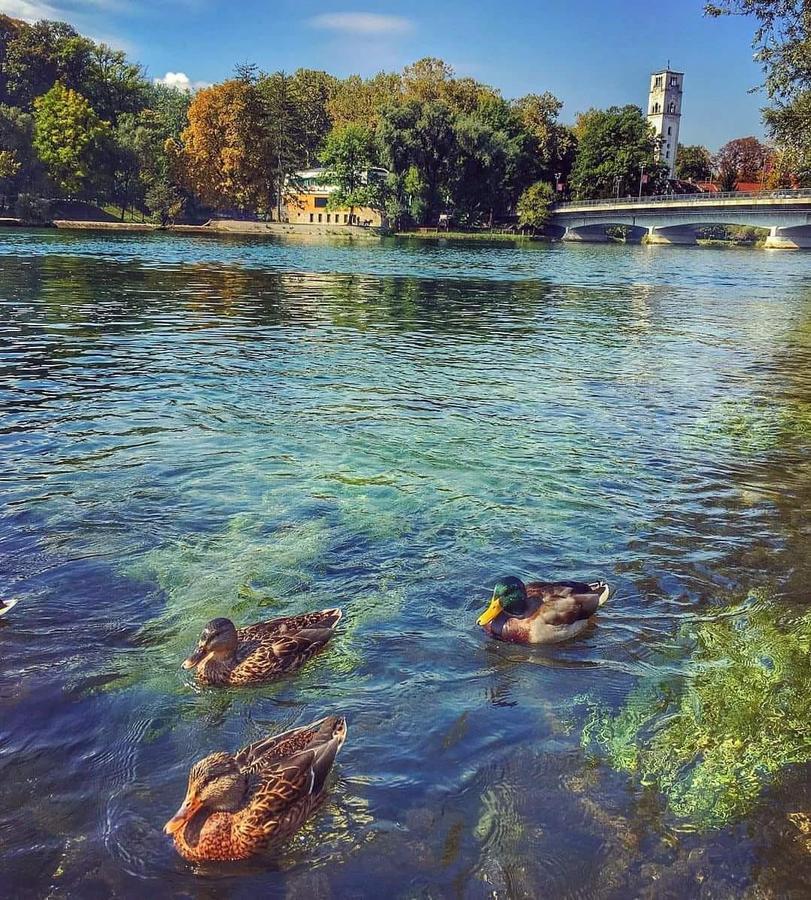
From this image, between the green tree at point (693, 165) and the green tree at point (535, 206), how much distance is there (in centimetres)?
7512

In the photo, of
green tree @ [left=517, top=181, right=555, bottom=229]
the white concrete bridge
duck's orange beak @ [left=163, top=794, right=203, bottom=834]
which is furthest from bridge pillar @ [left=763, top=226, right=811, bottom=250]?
duck's orange beak @ [left=163, top=794, right=203, bottom=834]

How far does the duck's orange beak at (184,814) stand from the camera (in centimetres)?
448

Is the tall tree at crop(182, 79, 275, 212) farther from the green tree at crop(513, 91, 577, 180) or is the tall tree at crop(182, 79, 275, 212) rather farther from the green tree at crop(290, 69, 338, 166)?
the green tree at crop(513, 91, 577, 180)

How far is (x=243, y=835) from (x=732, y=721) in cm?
358

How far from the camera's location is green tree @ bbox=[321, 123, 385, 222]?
11669 centimetres

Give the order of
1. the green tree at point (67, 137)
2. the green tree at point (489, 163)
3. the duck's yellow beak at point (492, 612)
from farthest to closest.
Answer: the green tree at point (489, 163) → the green tree at point (67, 137) → the duck's yellow beak at point (492, 612)

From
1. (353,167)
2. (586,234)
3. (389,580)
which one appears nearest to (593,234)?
(586,234)

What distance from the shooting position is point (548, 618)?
6.68 metres

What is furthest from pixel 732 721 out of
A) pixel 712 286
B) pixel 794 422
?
pixel 712 286

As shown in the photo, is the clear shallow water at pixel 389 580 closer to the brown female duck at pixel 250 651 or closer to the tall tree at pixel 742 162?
the brown female duck at pixel 250 651

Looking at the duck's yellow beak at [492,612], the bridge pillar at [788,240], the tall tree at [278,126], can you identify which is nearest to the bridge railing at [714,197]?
the bridge pillar at [788,240]

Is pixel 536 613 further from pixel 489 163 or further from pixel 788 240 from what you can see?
pixel 489 163

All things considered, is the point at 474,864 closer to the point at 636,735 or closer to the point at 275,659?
the point at 636,735

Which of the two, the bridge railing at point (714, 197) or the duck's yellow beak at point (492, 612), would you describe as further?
the bridge railing at point (714, 197)
